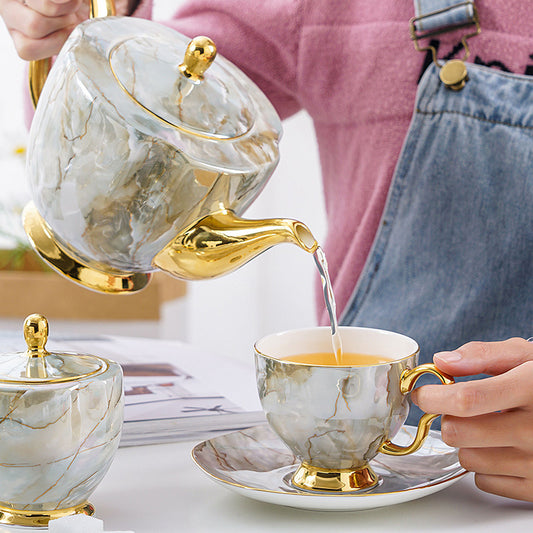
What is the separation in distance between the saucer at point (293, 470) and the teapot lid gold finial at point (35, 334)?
122 mm

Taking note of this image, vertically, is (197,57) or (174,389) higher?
(197,57)

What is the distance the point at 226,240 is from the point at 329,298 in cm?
8

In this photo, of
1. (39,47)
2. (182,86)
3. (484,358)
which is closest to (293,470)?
(484,358)

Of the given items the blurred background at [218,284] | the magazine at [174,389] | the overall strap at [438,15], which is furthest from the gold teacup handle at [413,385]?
the blurred background at [218,284]

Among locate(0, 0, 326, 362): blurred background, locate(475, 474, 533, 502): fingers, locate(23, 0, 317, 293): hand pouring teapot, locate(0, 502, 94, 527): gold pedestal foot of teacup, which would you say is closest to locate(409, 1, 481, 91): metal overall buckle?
locate(23, 0, 317, 293): hand pouring teapot

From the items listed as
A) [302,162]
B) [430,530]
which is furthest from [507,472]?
[302,162]

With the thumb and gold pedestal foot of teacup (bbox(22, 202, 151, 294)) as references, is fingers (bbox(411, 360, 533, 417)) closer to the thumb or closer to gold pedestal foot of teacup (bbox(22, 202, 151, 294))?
the thumb

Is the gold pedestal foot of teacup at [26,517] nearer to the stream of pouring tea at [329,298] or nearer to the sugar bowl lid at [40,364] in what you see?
the sugar bowl lid at [40,364]

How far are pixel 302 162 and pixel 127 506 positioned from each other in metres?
1.67

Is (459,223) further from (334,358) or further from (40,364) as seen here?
(40,364)

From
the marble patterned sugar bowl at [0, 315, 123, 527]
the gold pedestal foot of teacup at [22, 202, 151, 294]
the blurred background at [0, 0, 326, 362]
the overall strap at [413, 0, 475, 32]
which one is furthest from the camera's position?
the blurred background at [0, 0, 326, 362]

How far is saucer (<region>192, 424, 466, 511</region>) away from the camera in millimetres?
408

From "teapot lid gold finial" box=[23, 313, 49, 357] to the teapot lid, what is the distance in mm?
130

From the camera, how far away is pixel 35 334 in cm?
40
